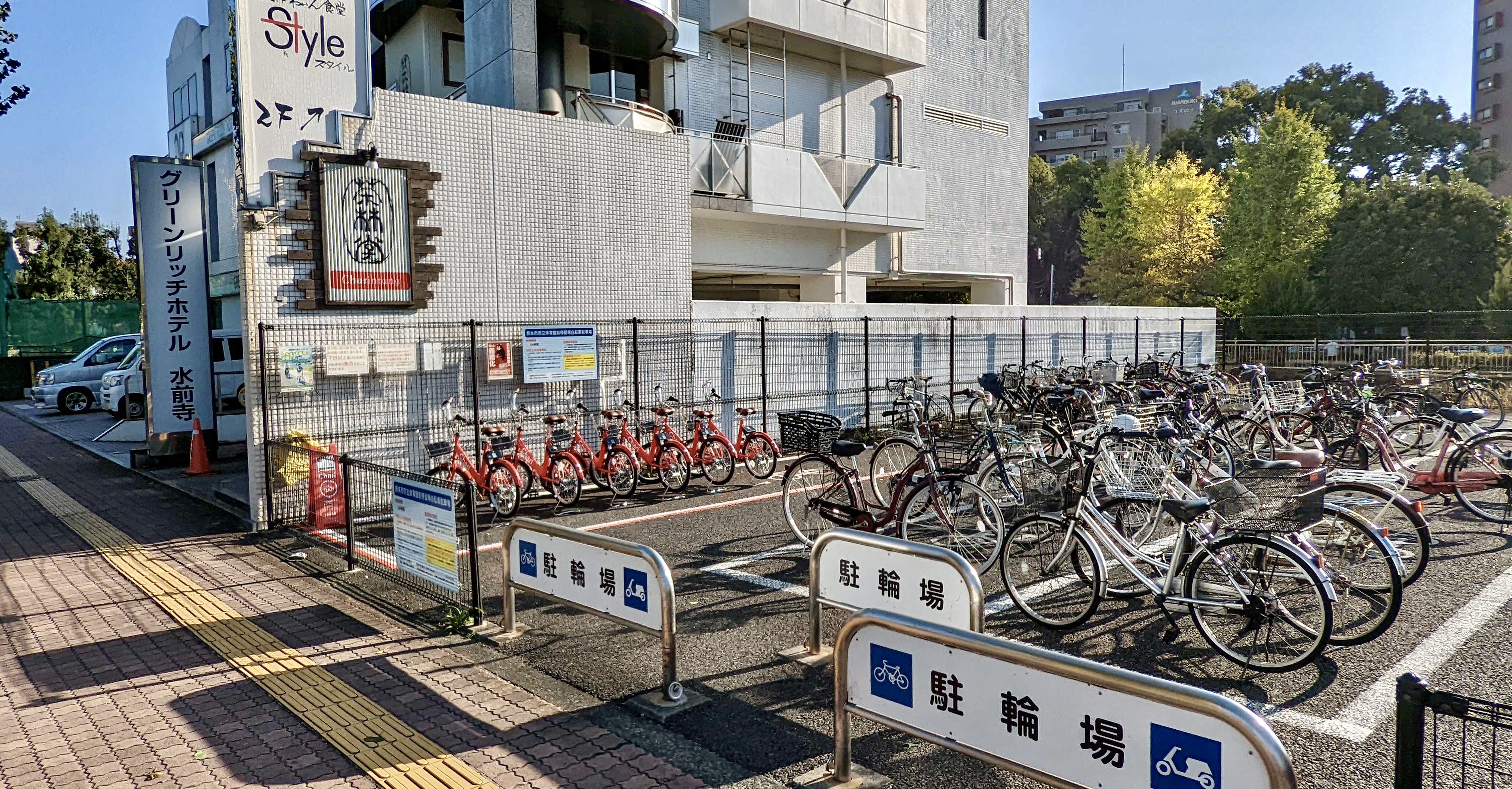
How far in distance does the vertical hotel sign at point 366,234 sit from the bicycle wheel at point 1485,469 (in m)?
10.4

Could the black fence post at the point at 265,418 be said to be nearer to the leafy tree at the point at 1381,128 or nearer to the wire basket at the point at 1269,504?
the wire basket at the point at 1269,504

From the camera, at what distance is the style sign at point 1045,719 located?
2615mm

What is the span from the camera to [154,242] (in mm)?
12539

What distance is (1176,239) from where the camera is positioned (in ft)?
119

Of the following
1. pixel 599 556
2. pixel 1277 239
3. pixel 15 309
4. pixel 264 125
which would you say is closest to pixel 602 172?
pixel 264 125

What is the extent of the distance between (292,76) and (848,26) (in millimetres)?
11558

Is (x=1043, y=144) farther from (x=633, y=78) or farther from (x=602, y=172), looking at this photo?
(x=602, y=172)

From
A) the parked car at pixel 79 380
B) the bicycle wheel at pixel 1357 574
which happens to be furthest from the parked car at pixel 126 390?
the bicycle wheel at pixel 1357 574

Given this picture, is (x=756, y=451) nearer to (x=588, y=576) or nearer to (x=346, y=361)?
(x=346, y=361)

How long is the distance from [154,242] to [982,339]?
1385cm

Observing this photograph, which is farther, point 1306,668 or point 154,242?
point 154,242

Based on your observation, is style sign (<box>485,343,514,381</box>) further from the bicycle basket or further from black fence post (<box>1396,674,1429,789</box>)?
black fence post (<box>1396,674,1429,789</box>)

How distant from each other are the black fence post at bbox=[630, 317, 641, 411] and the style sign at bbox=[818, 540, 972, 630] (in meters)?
6.52

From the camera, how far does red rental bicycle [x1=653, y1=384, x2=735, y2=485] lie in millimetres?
10789
